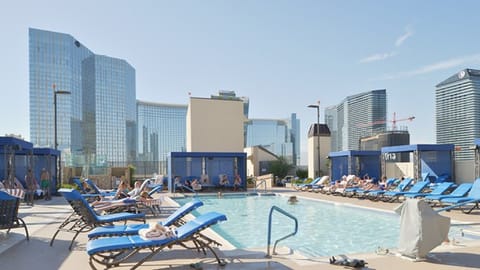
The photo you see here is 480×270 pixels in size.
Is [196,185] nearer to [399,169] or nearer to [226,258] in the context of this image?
[399,169]

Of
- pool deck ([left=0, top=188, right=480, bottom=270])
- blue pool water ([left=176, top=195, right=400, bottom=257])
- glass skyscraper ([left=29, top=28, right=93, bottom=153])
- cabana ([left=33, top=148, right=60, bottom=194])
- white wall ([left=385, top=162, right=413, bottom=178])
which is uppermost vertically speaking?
glass skyscraper ([left=29, top=28, right=93, bottom=153])

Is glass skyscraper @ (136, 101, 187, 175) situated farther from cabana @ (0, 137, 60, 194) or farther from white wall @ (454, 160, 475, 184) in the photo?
white wall @ (454, 160, 475, 184)

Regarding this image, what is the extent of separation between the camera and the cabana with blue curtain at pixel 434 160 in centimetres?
1812

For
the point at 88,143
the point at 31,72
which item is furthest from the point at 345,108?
the point at 31,72

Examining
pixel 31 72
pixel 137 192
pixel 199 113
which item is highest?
pixel 31 72

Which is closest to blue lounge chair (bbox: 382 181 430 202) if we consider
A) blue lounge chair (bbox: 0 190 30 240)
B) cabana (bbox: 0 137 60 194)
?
blue lounge chair (bbox: 0 190 30 240)

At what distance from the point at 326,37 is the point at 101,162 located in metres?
17.7

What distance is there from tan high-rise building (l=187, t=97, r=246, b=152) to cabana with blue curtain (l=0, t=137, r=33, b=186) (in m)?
16.2

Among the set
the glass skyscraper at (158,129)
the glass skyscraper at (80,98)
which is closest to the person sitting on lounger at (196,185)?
the glass skyscraper at (80,98)

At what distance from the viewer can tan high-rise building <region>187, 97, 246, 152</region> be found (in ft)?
103

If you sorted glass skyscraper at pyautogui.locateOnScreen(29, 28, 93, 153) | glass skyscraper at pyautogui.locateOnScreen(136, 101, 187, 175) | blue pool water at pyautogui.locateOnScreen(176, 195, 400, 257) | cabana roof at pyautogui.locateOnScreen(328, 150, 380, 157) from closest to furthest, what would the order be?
blue pool water at pyautogui.locateOnScreen(176, 195, 400, 257), cabana roof at pyautogui.locateOnScreen(328, 150, 380, 157), glass skyscraper at pyautogui.locateOnScreen(29, 28, 93, 153), glass skyscraper at pyautogui.locateOnScreen(136, 101, 187, 175)

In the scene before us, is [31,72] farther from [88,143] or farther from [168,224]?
[168,224]

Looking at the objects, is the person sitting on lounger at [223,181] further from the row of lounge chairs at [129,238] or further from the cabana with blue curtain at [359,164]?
the row of lounge chairs at [129,238]

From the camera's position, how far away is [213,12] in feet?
39.1
